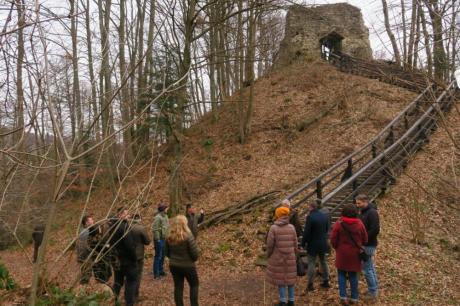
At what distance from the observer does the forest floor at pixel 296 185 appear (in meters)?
6.88

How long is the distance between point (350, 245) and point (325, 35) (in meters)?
24.3

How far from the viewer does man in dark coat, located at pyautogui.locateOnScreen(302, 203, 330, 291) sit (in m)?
6.60

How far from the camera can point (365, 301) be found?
603 centimetres

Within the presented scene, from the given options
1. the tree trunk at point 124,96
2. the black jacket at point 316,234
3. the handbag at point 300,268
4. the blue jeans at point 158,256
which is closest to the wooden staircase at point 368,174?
the black jacket at point 316,234

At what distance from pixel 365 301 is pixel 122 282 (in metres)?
3.85

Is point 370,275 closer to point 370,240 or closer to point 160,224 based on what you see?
point 370,240

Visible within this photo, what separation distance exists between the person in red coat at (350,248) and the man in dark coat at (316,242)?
68 cm

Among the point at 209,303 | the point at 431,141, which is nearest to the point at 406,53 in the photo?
the point at 209,303

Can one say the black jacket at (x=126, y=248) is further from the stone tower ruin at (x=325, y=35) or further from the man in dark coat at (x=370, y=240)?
the stone tower ruin at (x=325, y=35)

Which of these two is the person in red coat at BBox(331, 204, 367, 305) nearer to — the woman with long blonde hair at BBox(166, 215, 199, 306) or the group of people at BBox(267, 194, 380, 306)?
the group of people at BBox(267, 194, 380, 306)

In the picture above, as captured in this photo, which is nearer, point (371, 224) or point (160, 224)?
point (371, 224)

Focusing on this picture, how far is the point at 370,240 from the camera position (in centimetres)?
616

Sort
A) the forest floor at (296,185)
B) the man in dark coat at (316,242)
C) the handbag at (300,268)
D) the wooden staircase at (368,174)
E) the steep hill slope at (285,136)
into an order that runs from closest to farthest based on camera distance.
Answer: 1. the handbag at (300,268)
2. the man in dark coat at (316,242)
3. the forest floor at (296,185)
4. the wooden staircase at (368,174)
5. the steep hill slope at (285,136)

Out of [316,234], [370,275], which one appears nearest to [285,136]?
[316,234]
